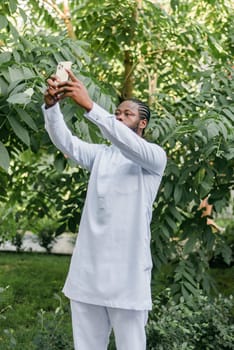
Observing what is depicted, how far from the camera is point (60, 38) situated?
2.90 metres

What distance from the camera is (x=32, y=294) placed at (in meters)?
5.57

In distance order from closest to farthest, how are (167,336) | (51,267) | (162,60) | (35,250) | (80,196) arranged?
(167,336) < (80,196) < (162,60) < (51,267) < (35,250)

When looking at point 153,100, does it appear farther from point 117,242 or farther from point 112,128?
point 112,128

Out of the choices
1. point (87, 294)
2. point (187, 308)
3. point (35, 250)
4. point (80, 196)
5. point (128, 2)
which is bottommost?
point (35, 250)

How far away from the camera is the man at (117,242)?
214cm

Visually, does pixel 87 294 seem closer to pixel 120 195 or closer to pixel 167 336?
pixel 120 195

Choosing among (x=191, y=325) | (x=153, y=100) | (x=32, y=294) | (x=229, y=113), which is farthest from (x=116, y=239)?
(x=32, y=294)

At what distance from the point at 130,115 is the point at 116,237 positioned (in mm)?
434

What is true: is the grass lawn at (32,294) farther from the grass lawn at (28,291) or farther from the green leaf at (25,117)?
the green leaf at (25,117)

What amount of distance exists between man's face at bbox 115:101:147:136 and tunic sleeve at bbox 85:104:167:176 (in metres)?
0.17

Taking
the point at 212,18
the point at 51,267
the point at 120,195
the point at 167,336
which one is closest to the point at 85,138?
the point at 120,195

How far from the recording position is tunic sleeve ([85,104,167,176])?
1.93m

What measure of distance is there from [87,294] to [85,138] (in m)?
0.89

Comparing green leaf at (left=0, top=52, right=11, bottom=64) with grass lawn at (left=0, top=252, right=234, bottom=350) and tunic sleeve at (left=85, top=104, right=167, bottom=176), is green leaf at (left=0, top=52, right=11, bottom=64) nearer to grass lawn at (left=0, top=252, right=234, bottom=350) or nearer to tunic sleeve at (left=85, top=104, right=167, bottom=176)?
tunic sleeve at (left=85, top=104, right=167, bottom=176)
